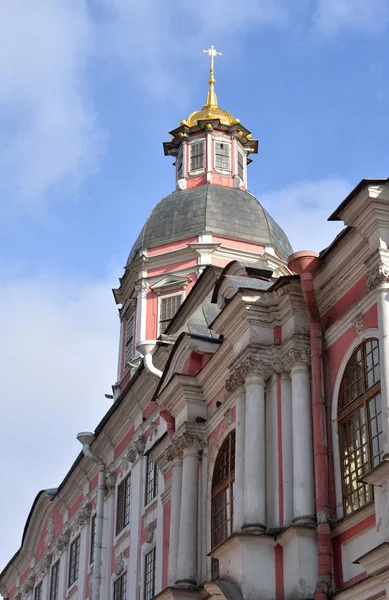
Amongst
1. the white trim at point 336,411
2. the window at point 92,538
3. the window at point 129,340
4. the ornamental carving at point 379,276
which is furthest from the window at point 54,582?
the ornamental carving at point 379,276

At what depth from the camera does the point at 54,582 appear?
3300 centimetres

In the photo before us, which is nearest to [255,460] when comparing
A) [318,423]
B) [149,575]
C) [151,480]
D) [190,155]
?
[318,423]

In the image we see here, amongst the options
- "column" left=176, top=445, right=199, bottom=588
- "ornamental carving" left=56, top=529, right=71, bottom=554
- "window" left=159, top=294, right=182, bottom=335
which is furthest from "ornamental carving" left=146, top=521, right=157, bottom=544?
"window" left=159, top=294, right=182, bottom=335

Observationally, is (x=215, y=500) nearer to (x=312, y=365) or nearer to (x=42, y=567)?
(x=312, y=365)

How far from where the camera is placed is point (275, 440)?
1727 cm

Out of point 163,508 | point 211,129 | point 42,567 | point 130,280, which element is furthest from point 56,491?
point 211,129

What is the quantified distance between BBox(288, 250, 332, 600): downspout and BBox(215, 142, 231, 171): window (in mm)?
19769

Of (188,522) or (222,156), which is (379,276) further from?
(222,156)

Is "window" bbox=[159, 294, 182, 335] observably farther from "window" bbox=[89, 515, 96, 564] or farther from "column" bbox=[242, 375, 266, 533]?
"column" bbox=[242, 375, 266, 533]

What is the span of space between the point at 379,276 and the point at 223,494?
5.41 m

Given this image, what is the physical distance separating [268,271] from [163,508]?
250 inches

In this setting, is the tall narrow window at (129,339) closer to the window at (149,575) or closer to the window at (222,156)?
the window at (222,156)

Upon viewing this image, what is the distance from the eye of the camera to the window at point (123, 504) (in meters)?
27.0

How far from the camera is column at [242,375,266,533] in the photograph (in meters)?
16.6
